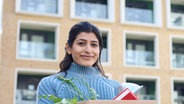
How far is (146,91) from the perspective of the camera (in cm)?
1950

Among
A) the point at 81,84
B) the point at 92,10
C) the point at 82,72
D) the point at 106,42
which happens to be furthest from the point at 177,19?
the point at 81,84

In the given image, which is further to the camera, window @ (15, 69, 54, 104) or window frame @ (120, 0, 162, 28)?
window frame @ (120, 0, 162, 28)

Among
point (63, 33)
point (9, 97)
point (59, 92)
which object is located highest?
point (63, 33)

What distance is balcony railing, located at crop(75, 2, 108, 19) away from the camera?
18.0 metres

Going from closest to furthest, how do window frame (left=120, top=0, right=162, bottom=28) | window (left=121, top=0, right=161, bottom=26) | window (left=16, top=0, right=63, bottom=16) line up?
1. window (left=16, top=0, right=63, bottom=16)
2. window frame (left=120, top=0, right=162, bottom=28)
3. window (left=121, top=0, right=161, bottom=26)

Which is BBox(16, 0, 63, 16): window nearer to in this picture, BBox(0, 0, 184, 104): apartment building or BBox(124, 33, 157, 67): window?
BBox(0, 0, 184, 104): apartment building

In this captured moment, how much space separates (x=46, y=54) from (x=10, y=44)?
1.41 metres

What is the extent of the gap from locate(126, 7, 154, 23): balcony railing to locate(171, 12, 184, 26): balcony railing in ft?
3.42

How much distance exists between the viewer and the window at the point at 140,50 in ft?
59.4

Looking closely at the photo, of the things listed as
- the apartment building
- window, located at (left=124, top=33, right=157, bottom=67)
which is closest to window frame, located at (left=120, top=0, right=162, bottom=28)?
the apartment building

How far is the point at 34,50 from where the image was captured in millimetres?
16812

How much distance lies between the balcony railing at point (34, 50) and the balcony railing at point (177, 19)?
18.9 feet

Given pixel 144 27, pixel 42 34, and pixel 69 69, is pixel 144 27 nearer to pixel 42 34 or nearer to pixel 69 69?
pixel 42 34

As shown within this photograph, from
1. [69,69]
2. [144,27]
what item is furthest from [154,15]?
[69,69]
